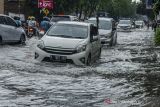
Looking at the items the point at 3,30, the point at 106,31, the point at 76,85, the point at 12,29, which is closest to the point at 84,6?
the point at 106,31

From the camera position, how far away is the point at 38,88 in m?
11.5

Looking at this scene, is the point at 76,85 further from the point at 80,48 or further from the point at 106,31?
the point at 106,31

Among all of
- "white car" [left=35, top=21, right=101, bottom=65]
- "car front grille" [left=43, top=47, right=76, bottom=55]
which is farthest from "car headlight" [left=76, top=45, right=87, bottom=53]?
"car front grille" [left=43, top=47, right=76, bottom=55]

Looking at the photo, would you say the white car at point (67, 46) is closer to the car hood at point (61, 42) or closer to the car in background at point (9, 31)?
the car hood at point (61, 42)

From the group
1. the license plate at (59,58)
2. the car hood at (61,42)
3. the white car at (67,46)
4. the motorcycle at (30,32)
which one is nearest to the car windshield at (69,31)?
the white car at (67,46)

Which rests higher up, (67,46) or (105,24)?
(67,46)

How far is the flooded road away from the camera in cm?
990

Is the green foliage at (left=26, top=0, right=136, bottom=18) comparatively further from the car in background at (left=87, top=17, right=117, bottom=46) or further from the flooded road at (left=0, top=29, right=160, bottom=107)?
the flooded road at (left=0, top=29, right=160, bottom=107)

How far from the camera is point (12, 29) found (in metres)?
26.9

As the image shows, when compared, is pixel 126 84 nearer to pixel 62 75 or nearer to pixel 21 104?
pixel 62 75

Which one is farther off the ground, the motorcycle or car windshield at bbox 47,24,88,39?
car windshield at bbox 47,24,88,39

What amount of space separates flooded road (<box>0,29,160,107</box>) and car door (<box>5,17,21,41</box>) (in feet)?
28.5

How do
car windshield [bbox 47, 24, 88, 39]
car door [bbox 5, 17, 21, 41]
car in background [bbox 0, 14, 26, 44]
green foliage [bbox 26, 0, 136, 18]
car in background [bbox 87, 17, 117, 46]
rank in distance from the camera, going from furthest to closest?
green foliage [bbox 26, 0, 136, 18]
car in background [bbox 87, 17, 117, 46]
car door [bbox 5, 17, 21, 41]
car in background [bbox 0, 14, 26, 44]
car windshield [bbox 47, 24, 88, 39]

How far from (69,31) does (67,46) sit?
63.1 inches
